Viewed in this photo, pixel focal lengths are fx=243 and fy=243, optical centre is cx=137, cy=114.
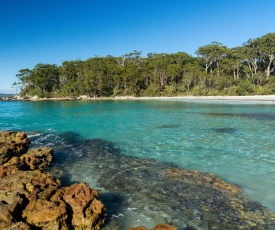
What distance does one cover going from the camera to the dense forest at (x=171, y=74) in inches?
2830

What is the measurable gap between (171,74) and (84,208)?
245ft

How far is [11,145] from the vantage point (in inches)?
477

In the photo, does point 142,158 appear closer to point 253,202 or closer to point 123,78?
point 253,202

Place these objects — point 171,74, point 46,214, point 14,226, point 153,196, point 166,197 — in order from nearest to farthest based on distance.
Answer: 1. point 14,226
2. point 46,214
3. point 166,197
4. point 153,196
5. point 171,74

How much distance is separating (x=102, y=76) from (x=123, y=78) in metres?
7.02

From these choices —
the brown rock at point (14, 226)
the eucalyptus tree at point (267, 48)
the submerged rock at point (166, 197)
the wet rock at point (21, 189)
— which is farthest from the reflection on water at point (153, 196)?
the eucalyptus tree at point (267, 48)

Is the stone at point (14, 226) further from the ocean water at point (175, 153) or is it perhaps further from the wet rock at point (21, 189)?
the ocean water at point (175, 153)

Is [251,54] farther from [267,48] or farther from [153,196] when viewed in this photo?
[153,196]

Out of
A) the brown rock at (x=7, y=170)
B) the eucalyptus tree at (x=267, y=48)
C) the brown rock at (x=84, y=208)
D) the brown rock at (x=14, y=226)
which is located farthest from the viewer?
the eucalyptus tree at (x=267, y=48)

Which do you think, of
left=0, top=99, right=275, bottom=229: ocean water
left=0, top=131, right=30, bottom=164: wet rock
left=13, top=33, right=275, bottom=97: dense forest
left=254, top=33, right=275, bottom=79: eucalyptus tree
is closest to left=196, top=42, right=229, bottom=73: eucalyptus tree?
left=13, top=33, right=275, bottom=97: dense forest

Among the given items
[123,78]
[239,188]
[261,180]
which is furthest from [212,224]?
[123,78]

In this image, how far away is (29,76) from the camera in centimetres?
9338

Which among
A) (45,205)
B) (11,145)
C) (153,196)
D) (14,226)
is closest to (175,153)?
(153,196)

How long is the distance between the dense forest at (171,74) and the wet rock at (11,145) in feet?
206
